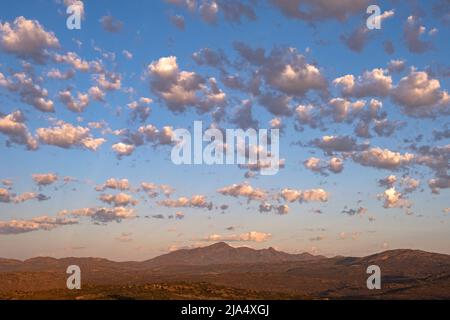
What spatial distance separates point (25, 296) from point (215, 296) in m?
60.7
